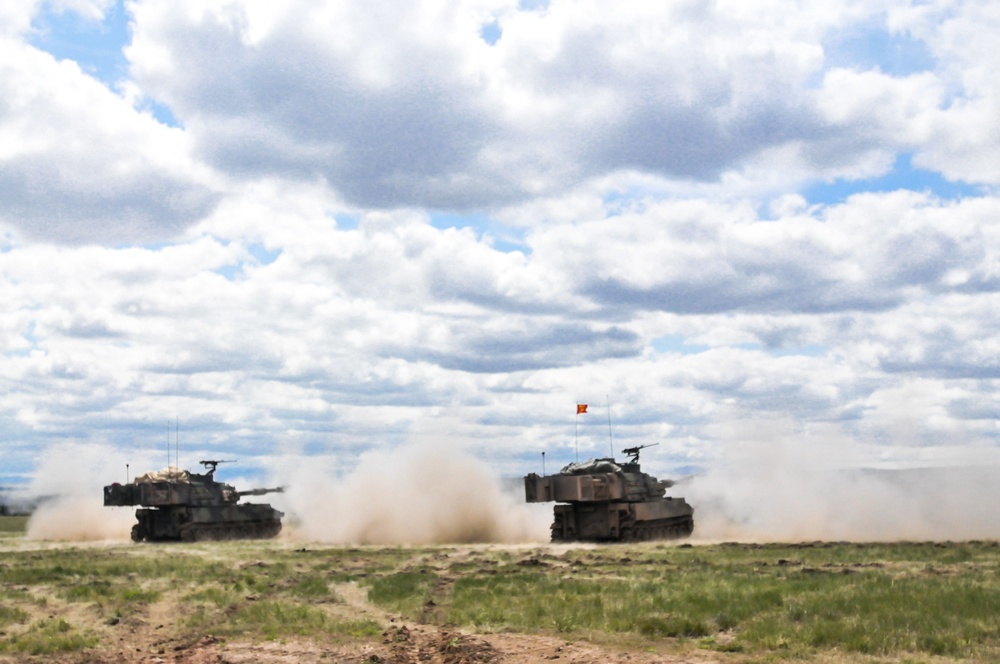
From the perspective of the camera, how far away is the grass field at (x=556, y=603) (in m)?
18.6

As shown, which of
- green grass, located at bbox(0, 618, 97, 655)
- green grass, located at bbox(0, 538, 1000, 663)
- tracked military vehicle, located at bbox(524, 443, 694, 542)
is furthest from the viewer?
tracked military vehicle, located at bbox(524, 443, 694, 542)

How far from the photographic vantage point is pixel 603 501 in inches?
1806

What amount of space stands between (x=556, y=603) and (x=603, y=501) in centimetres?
2274

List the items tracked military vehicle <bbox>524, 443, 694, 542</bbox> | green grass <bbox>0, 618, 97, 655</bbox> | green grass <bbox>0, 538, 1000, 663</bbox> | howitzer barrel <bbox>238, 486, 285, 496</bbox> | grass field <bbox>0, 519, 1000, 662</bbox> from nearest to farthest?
grass field <bbox>0, 519, 1000, 662</bbox>, green grass <bbox>0, 538, 1000, 663</bbox>, green grass <bbox>0, 618, 97, 655</bbox>, tracked military vehicle <bbox>524, 443, 694, 542</bbox>, howitzer barrel <bbox>238, 486, 285, 496</bbox>

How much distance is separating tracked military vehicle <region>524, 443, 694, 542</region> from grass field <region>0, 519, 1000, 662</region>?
786 centimetres

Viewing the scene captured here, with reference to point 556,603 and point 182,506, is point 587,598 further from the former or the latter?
point 182,506

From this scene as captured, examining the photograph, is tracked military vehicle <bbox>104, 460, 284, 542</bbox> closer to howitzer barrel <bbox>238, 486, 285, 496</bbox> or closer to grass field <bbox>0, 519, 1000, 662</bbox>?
howitzer barrel <bbox>238, 486, 285, 496</bbox>

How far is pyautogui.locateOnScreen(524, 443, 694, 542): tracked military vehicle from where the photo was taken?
4556cm

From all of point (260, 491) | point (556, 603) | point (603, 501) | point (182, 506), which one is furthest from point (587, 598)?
point (260, 491)

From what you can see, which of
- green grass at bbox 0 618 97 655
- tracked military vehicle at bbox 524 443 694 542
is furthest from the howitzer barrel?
green grass at bbox 0 618 97 655

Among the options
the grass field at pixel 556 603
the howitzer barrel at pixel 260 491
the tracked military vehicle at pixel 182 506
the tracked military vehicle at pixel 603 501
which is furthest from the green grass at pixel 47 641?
the howitzer barrel at pixel 260 491

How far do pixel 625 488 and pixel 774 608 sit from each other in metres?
24.8

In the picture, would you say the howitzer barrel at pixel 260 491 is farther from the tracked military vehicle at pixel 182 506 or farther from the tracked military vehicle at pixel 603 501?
the tracked military vehicle at pixel 603 501

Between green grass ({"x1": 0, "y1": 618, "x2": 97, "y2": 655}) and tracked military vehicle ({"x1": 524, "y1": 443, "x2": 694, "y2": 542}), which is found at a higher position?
tracked military vehicle ({"x1": 524, "y1": 443, "x2": 694, "y2": 542})
